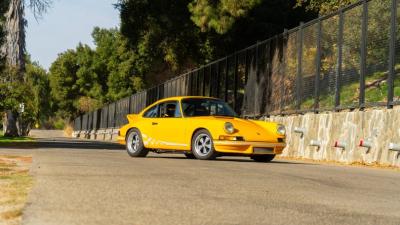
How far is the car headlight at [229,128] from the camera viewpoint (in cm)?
1490

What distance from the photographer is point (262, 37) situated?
33250mm

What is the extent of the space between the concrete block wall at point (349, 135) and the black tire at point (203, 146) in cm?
343

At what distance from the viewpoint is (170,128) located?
53.1 feet

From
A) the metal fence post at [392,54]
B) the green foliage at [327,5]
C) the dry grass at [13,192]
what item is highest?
the green foliage at [327,5]

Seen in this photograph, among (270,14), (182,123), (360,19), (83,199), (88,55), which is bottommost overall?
(83,199)

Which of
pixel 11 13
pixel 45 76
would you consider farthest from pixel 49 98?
→ pixel 11 13

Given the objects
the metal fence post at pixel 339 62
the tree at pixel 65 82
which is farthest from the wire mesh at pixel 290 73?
the tree at pixel 65 82

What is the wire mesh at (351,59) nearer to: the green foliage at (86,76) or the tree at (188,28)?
A: the tree at (188,28)

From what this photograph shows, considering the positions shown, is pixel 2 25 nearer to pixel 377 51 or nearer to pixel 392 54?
pixel 377 51

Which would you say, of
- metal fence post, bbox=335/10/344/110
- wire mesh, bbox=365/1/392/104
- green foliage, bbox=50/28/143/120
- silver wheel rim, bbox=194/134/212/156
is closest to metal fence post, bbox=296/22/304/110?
metal fence post, bbox=335/10/344/110

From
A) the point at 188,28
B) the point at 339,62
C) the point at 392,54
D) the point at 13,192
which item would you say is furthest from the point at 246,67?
the point at 13,192

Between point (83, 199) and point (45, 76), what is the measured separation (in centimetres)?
11687

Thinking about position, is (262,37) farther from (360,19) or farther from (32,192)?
(32,192)

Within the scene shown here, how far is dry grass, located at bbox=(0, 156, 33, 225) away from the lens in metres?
5.65
